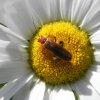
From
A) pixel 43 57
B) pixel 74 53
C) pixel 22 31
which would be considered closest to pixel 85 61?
pixel 74 53

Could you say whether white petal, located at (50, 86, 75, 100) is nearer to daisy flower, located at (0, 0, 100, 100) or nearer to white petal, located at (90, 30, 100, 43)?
daisy flower, located at (0, 0, 100, 100)

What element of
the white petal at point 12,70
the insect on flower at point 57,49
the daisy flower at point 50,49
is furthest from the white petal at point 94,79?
the white petal at point 12,70

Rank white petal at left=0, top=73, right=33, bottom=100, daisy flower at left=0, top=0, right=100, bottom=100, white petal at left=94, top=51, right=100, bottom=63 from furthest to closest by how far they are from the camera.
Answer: white petal at left=94, top=51, right=100, bottom=63 < daisy flower at left=0, top=0, right=100, bottom=100 < white petal at left=0, top=73, right=33, bottom=100

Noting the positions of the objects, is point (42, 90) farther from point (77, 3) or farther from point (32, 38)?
point (77, 3)

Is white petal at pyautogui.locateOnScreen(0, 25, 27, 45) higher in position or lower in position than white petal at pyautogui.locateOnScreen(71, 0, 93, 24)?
lower

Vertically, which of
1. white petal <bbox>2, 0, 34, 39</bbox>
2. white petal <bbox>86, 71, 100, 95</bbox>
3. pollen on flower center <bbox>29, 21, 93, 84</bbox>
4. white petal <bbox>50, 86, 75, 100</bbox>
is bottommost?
white petal <bbox>50, 86, 75, 100</bbox>

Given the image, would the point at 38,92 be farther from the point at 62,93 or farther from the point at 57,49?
the point at 57,49

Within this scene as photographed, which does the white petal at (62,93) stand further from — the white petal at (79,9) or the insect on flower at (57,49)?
the white petal at (79,9)

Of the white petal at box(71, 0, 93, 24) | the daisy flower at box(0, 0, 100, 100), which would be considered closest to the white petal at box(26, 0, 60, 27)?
the daisy flower at box(0, 0, 100, 100)
